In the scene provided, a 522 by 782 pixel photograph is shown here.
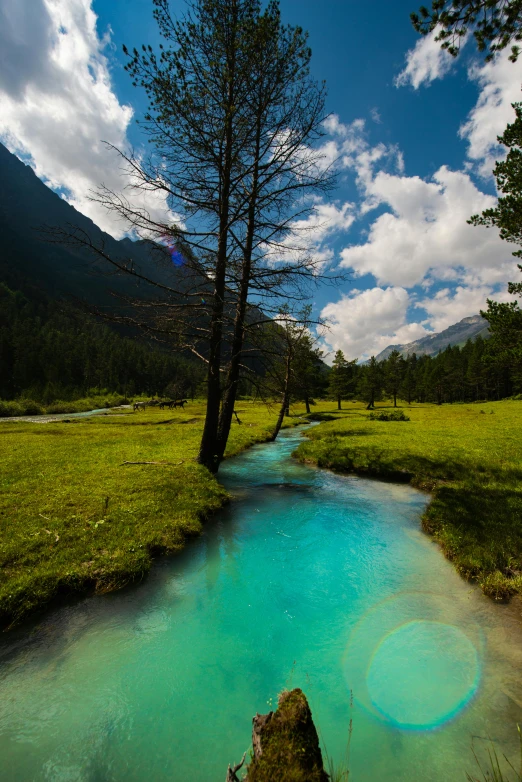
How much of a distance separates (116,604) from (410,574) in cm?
619

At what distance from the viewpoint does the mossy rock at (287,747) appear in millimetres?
2490

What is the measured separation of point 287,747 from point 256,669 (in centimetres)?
214

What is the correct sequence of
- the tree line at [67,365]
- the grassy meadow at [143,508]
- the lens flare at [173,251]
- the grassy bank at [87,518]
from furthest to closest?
1. the tree line at [67,365]
2. the lens flare at [173,251]
3. the grassy meadow at [143,508]
4. the grassy bank at [87,518]

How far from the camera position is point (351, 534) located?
9.07 metres

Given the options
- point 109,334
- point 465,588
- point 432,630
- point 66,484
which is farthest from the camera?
point 109,334

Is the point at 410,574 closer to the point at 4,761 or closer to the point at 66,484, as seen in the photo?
the point at 4,761

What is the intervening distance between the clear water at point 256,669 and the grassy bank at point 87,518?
1.82 feet

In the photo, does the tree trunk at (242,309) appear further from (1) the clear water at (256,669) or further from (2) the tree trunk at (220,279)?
(1) the clear water at (256,669)

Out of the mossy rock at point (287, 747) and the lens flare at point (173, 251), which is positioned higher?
the lens flare at point (173, 251)

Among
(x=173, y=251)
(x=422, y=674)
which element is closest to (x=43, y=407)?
(x=173, y=251)

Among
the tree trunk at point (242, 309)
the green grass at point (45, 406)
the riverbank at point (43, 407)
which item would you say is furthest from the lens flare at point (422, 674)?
the green grass at point (45, 406)

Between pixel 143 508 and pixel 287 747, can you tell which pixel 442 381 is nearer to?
pixel 143 508

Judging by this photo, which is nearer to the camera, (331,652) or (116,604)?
(331,652)

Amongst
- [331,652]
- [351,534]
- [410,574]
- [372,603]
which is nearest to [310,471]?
[351,534]
